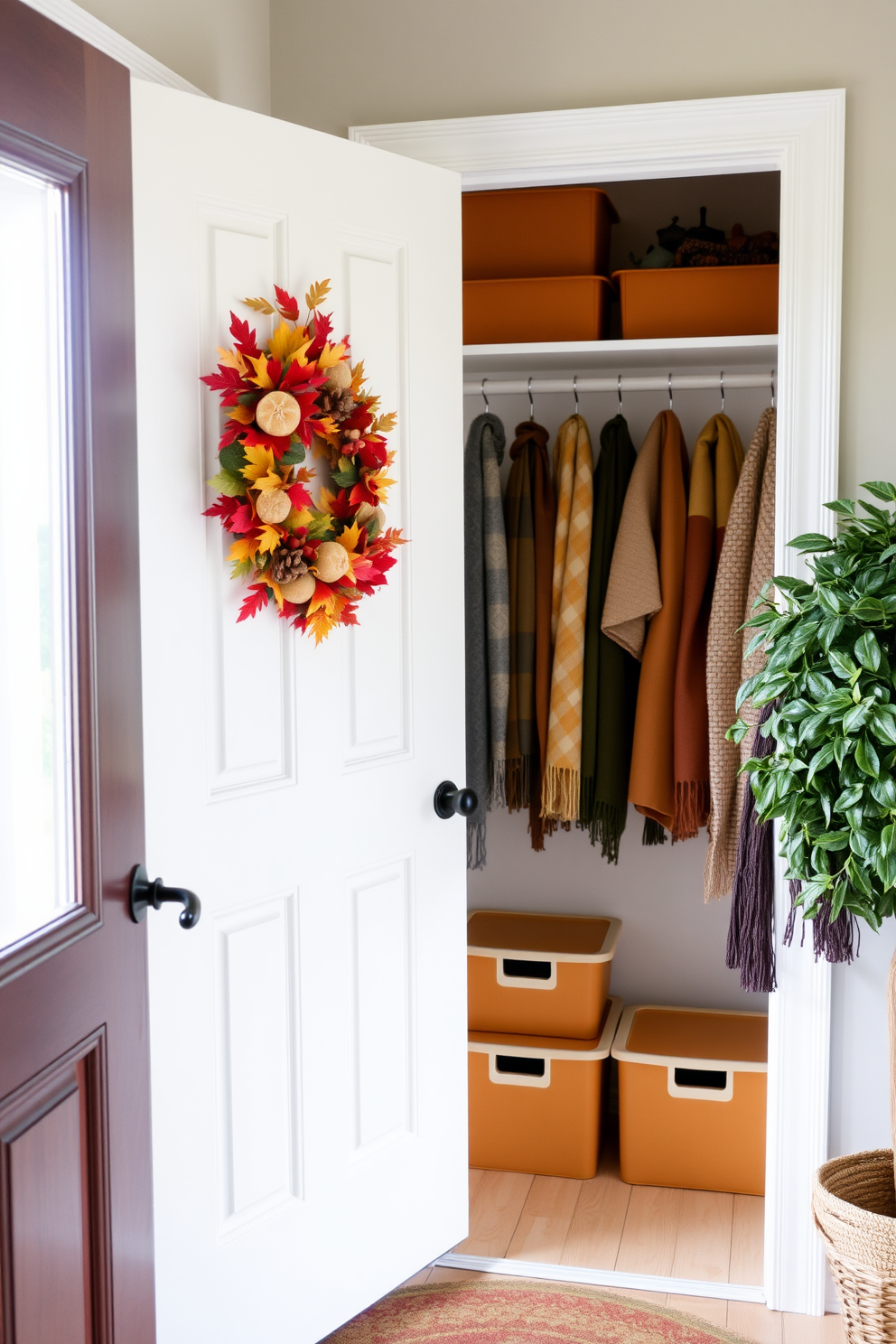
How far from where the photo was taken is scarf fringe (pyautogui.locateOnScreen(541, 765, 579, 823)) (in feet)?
8.95

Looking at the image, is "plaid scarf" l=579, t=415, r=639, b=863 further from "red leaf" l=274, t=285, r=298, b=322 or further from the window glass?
the window glass

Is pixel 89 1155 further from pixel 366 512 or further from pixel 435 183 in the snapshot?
pixel 435 183

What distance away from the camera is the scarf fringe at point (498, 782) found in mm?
2773

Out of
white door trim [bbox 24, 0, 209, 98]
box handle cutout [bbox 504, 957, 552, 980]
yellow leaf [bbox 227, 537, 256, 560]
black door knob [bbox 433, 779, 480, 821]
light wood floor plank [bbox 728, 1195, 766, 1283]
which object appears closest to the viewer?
white door trim [bbox 24, 0, 209, 98]

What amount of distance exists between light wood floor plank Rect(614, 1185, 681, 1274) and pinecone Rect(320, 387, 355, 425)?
1777 millimetres

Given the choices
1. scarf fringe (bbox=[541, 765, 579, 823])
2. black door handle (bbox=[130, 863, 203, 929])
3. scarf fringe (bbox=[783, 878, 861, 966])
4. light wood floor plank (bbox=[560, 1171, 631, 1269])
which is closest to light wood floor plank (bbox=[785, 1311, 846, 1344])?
light wood floor plank (bbox=[560, 1171, 631, 1269])

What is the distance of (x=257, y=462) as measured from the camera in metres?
1.68

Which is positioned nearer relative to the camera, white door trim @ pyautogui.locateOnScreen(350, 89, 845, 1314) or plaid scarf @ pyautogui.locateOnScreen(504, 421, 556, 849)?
white door trim @ pyautogui.locateOnScreen(350, 89, 845, 1314)

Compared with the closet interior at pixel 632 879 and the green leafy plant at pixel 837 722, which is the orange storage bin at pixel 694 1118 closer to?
the closet interior at pixel 632 879

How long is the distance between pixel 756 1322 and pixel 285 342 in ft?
6.41

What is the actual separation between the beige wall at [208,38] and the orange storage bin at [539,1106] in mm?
2142

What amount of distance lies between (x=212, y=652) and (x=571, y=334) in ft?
4.33

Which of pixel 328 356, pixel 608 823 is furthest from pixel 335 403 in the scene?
pixel 608 823

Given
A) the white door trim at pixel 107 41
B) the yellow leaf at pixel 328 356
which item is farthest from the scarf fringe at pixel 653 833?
the white door trim at pixel 107 41
